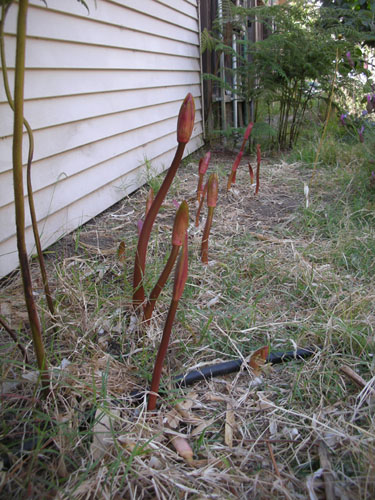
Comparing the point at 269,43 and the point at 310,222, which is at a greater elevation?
the point at 269,43

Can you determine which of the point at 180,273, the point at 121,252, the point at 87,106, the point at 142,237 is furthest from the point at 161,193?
the point at 87,106

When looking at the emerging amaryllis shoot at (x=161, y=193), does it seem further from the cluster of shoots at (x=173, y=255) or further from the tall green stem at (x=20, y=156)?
the tall green stem at (x=20, y=156)

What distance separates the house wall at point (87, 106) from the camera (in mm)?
1828

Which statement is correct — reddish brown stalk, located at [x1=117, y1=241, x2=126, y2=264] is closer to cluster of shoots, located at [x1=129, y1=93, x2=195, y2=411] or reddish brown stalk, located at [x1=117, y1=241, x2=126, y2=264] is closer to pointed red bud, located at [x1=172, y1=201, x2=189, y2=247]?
cluster of shoots, located at [x1=129, y1=93, x2=195, y2=411]

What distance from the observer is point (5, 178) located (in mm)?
1717

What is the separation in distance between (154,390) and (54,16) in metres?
1.92

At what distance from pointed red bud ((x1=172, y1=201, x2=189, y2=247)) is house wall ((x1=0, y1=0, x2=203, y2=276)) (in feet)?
3.62

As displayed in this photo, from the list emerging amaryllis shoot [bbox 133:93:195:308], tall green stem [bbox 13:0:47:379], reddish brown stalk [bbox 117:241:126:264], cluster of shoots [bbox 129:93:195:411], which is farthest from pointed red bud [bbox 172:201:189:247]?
reddish brown stalk [bbox 117:241:126:264]

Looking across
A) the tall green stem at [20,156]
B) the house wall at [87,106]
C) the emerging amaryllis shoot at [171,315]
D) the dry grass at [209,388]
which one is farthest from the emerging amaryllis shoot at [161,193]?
the house wall at [87,106]

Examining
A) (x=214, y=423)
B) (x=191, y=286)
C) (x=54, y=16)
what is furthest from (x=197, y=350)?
(x=54, y=16)

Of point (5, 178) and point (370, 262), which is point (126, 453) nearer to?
point (5, 178)

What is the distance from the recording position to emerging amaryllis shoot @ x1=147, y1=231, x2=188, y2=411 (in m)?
0.88

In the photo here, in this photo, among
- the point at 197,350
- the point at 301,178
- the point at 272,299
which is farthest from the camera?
the point at 301,178

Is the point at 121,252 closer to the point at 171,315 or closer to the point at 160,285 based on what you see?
the point at 160,285
